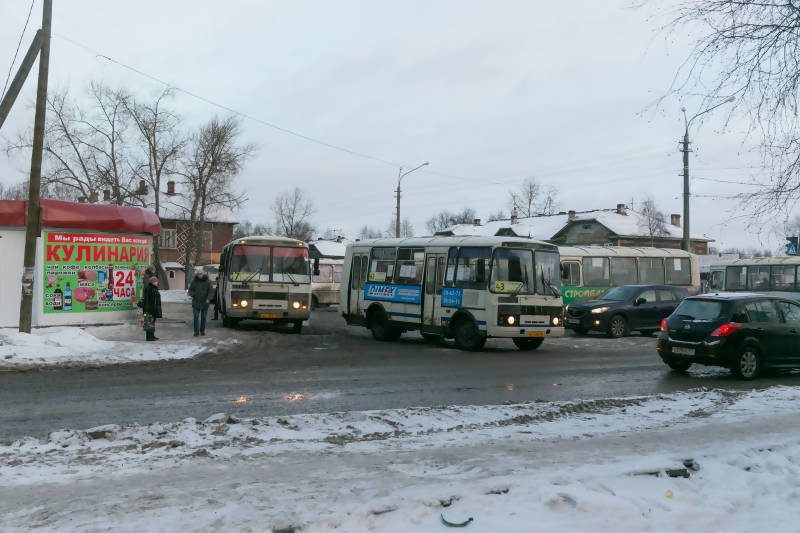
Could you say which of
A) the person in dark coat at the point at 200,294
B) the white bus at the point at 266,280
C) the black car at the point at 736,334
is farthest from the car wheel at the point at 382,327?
the black car at the point at 736,334

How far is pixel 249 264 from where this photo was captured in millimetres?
20656

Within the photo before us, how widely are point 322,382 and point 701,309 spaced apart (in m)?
7.26

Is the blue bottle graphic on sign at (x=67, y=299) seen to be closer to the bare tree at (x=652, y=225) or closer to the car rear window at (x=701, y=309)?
the car rear window at (x=701, y=309)

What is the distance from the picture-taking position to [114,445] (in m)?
6.41

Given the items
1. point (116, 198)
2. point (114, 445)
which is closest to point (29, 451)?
point (114, 445)

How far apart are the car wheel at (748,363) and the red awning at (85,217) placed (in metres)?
16.1

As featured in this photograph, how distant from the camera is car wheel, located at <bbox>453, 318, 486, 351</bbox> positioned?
16875 mm

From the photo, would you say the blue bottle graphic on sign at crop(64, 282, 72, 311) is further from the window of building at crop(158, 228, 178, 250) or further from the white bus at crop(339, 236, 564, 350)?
the window of building at crop(158, 228, 178, 250)

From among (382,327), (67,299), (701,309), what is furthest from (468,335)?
(67,299)

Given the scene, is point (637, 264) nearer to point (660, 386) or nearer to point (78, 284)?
point (660, 386)

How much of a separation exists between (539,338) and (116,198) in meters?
35.0

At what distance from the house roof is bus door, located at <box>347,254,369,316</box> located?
Answer: 48.1 meters

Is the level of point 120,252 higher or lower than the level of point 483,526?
higher

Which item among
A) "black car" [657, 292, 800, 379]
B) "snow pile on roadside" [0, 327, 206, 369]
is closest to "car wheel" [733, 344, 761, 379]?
"black car" [657, 292, 800, 379]
